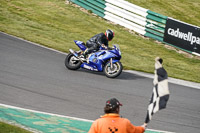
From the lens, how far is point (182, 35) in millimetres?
20531

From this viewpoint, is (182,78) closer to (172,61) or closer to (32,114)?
(172,61)

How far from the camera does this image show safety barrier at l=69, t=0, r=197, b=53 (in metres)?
21.9

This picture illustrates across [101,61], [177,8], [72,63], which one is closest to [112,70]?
[101,61]

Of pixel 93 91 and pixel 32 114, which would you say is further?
pixel 93 91

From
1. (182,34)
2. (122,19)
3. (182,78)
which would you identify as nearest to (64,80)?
(182,78)

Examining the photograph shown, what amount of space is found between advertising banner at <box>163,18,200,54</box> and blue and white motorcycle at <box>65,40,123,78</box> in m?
7.20

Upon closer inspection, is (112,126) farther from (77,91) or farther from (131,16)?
(131,16)

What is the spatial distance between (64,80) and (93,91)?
4.65 ft

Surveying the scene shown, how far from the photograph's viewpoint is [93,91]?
39.4 ft

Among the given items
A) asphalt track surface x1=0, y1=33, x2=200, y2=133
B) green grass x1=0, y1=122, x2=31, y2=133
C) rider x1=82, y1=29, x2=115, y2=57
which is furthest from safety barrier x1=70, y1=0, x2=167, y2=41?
green grass x1=0, y1=122, x2=31, y2=133

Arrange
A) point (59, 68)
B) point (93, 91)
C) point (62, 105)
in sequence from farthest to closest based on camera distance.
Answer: point (59, 68)
point (93, 91)
point (62, 105)

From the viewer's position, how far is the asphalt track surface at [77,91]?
9.98 metres

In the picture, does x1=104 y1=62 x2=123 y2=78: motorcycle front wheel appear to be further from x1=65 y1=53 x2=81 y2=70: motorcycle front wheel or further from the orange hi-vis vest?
the orange hi-vis vest

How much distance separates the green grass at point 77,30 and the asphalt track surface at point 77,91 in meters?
2.45
